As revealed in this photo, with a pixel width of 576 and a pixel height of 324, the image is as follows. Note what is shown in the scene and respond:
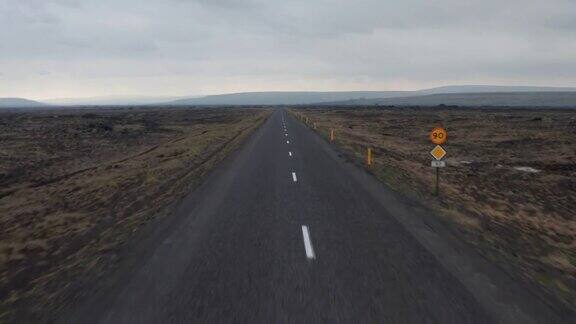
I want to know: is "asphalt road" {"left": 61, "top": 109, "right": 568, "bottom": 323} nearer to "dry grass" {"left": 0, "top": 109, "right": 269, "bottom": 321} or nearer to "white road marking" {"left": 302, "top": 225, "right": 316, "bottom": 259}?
"white road marking" {"left": 302, "top": 225, "right": 316, "bottom": 259}

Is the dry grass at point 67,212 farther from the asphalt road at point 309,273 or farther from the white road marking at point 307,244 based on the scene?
the white road marking at point 307,244

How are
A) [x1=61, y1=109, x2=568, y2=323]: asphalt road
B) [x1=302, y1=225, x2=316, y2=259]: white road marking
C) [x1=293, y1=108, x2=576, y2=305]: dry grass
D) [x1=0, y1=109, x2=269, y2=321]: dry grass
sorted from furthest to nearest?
[x1=293, y1=108, x2=576, y2=305]: dry grass, [x1=302, y1=225, x2=316, y2=259]: white road marking, [x1=0, y1=109, x2=269, y2=321]: dry grass, [x1=61, y1=109, x2=568, y2=323]: asphalt road

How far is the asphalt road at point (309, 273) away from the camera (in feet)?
19.4

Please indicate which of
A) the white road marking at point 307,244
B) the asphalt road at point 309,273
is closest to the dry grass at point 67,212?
the asphalt road at point 309,273

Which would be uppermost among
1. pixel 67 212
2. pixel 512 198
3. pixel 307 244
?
pixel 307 244

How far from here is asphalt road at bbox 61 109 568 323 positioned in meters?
5.93

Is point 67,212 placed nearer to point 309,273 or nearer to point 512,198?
point 309,273

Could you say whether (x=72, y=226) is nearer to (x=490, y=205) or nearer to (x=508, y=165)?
(x=490, y=205)

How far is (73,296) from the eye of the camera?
22.1 feet

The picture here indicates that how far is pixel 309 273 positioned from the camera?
7.32 m

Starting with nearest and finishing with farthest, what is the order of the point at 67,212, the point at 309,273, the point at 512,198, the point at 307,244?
the point at 309,273 → the point at 307,244 → the point at 67,212 → the point at 512,198

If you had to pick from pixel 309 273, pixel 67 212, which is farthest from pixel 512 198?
pixel 67 212

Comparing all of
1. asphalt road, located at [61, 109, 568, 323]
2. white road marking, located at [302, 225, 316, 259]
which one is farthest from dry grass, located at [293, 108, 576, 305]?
white road marking, located at [302, 225, 316, 259]

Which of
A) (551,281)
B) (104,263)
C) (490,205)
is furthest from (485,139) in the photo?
(104,263)
